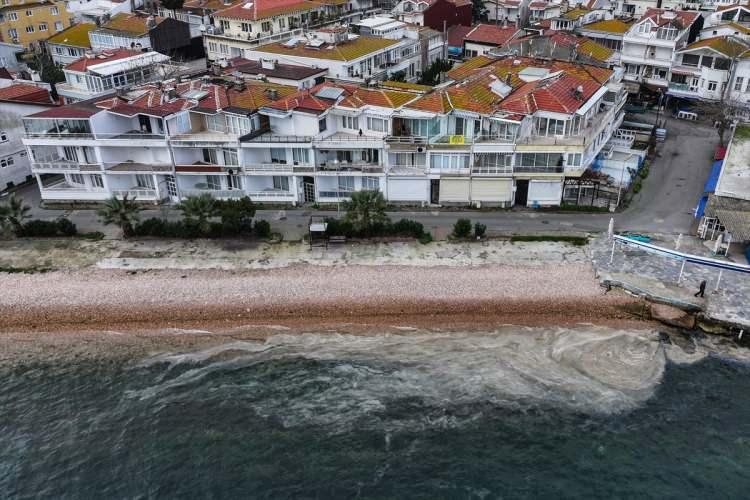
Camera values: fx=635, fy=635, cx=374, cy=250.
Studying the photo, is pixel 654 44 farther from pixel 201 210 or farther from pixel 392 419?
pixel 392 419

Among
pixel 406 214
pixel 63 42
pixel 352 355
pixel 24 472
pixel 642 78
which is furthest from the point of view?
pixel 63 42

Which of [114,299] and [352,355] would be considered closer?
[352,355]

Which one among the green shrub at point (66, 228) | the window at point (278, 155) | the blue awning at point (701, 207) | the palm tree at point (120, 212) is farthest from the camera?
the window at point (278, 155)

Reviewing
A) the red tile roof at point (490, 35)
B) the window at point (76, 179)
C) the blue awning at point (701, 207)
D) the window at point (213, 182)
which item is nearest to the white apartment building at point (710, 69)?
the red tile roof at point (490, 35)

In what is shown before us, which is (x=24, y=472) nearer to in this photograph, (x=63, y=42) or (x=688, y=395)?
(x=688, y=395)

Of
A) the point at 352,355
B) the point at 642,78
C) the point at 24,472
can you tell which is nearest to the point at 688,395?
the point at 352,355

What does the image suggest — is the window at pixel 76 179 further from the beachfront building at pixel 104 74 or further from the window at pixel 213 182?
the window at pixel 213 182

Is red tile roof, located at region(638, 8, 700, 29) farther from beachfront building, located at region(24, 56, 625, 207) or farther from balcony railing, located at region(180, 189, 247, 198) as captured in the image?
balcony railing, located at region(180, 189, 247, 198)

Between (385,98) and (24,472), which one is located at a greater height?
(385,98)

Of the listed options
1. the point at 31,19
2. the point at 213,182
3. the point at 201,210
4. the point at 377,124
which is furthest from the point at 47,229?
the point at 31,19
